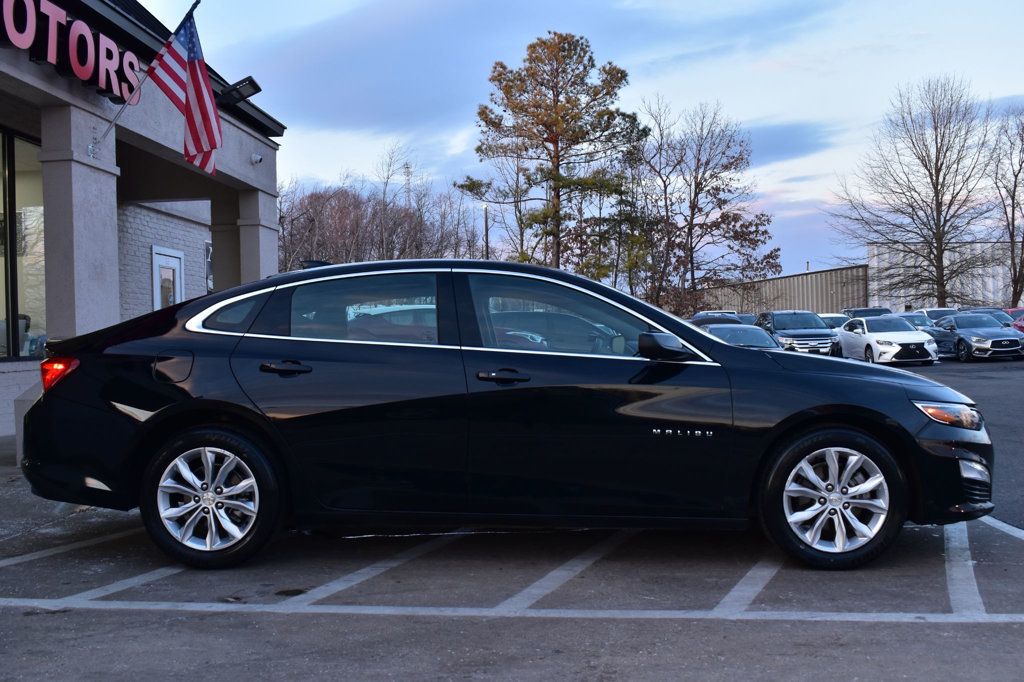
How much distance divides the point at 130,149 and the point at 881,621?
13.4 meters

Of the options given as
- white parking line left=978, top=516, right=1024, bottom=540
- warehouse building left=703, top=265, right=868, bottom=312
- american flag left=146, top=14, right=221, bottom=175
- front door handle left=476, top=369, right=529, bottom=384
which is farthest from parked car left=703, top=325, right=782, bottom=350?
warehouse building left=703, top=265, right=868, bottom=312

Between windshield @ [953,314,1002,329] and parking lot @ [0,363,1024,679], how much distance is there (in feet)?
83.9

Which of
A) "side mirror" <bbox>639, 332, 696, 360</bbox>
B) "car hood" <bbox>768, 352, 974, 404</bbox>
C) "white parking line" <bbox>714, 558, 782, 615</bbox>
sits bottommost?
"white parking line" <bbox>714, 558, 782, 615</bbox>

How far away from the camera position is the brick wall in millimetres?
17359

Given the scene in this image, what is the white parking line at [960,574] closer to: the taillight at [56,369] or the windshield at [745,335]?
the taillight at [56,369]

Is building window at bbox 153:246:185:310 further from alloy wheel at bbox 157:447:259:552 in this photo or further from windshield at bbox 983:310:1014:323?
windshield at bbox 983:310:1014:323

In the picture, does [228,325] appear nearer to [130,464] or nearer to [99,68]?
[130,464]

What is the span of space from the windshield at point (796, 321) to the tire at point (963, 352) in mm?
3786

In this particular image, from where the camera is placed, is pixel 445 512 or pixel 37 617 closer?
pixel 37 617

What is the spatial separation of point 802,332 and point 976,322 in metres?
5.22

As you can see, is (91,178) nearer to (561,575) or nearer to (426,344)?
(426,344)

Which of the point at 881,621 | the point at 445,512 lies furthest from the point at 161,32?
the point at 881,621

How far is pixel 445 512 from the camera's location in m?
5.29

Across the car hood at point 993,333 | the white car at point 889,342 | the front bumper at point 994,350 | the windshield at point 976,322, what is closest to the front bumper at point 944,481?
the white car at point 889,342
